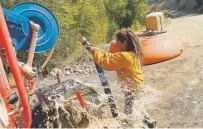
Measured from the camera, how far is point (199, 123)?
5.14m

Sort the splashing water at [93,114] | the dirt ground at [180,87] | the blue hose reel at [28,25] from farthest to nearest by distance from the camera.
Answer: the dirt ground at [180,87] < the splashing water at [93,114] < the blue hose reel at [28,25]

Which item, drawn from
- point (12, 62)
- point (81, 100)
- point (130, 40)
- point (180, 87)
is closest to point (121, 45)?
point (130, 40)

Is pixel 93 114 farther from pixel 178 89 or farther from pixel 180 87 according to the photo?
pixel 180 87

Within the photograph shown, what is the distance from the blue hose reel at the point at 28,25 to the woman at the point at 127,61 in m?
0.51

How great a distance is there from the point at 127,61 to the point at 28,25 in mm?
1178

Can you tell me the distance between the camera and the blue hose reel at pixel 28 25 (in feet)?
13.7

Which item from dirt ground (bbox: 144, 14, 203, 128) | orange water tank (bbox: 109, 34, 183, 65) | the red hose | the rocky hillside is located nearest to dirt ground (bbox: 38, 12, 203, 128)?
dirt ground (bbox: 144, 14, 203, 128)

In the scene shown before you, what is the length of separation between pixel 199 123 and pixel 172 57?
5.18m

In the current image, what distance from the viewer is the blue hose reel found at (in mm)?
4180

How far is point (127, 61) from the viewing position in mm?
4445

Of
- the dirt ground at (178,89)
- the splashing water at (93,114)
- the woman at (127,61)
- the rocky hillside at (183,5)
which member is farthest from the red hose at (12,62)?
the rocky hillside at (183,5)

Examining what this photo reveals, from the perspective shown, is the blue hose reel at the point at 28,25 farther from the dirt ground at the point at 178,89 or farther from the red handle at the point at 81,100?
the dirt ground at the point at 178,89

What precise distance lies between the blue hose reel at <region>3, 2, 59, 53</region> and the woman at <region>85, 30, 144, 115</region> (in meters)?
0.51

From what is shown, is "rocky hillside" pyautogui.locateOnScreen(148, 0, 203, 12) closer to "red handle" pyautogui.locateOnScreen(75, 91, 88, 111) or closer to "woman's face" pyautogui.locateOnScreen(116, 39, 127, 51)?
"woman's face" pyautogui.locateOnScreen(116, 39, 127, 51)
